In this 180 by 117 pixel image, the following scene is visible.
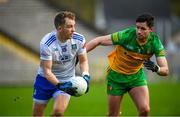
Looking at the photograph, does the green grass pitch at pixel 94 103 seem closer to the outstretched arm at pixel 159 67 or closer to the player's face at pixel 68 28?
the outstretched arm at pixel 159 67

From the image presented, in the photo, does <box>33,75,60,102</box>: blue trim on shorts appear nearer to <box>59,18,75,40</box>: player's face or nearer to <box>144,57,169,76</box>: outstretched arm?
<box>59,18,75,40</box>: player's face

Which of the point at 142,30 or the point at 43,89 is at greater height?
the point at 142,30

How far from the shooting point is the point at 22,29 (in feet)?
111

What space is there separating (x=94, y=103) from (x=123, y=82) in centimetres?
968

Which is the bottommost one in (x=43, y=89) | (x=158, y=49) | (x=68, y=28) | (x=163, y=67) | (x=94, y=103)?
(x=94, y=103)

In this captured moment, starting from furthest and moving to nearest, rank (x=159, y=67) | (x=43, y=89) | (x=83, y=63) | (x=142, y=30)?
(x=43, y=89)
(x=159, y=67)
(x=142, y=30)
(x=83, y=63)

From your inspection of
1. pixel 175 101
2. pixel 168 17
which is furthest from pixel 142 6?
pixel 175 101

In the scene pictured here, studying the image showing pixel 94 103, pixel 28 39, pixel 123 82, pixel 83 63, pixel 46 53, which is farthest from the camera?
pixel 28 39

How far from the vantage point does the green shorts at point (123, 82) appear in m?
13.8

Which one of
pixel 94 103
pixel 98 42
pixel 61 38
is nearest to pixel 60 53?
pixel 61 38

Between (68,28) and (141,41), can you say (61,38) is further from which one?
(141,41)

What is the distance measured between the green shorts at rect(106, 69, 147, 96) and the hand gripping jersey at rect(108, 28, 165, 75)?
76mm

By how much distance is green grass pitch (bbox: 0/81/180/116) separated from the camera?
68.0ft

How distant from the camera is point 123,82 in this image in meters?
13.9
